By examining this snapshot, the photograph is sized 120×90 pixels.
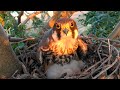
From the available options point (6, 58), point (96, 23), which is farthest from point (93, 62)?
point (96, 23)

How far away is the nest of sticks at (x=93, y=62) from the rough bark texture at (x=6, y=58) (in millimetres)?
38

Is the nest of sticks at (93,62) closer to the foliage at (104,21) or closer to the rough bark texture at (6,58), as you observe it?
the rough bark texture at (6,58)

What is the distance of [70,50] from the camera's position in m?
1.68

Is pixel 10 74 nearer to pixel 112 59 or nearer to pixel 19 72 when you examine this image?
pixel 19 72

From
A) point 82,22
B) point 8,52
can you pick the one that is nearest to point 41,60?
point 8,52

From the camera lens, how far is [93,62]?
65.8 inches

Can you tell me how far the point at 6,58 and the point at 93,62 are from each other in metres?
0.55

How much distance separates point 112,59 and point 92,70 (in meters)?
0.20

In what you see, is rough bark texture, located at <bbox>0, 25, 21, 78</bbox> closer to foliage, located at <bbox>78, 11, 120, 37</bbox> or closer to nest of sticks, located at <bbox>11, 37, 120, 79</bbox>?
nest of sticks, located at <bbox>11, 37, 120, 79</bbox>

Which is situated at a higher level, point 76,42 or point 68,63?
point 76,42

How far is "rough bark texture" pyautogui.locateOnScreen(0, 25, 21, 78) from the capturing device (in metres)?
1.39

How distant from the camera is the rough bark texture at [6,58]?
4.55 ft

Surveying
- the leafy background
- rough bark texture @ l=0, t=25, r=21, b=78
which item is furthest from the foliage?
rough bark texture @ l=0, t=25, r=21, b=78

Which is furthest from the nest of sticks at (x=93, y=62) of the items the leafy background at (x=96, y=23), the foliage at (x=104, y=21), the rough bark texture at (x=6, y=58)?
the foliage at (x=104, y=21)
